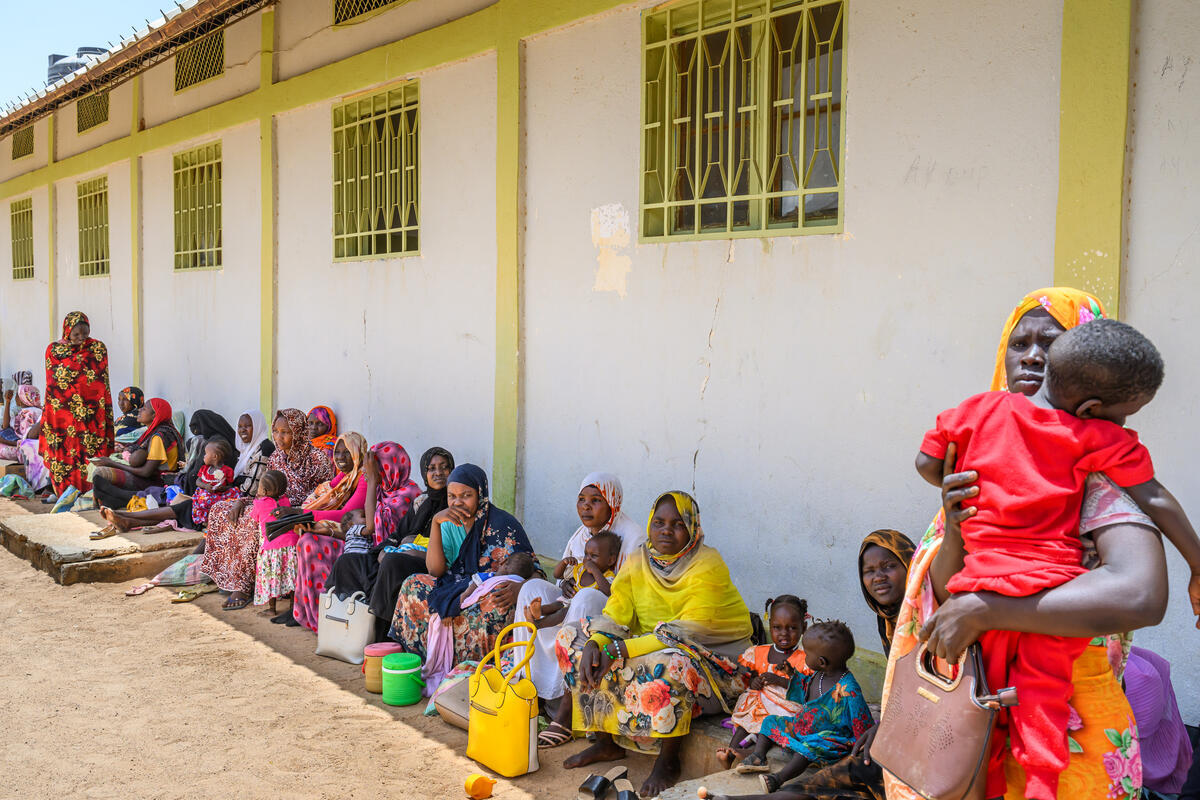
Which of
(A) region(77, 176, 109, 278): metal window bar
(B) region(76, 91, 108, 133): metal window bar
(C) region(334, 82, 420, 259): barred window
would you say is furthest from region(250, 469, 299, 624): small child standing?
(B) region(76, 91, 108, 133): metal window bar

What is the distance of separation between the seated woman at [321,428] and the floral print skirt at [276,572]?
3.59 feet

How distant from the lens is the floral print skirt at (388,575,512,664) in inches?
186

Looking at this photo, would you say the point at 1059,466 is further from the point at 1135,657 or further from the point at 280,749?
the point at 280,749

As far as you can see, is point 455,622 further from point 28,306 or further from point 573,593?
point 28,306

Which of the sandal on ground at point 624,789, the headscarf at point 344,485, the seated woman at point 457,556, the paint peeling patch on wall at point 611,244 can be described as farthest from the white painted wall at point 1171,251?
the headscarf at point 344,485

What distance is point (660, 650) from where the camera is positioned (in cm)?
382

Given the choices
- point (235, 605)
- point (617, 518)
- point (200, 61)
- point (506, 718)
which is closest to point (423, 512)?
point (617, 518)

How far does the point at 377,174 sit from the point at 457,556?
3272mm

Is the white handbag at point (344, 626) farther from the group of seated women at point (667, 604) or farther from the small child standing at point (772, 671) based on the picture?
the small child standing at point (772, 671)

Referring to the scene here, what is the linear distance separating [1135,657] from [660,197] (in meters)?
2.97

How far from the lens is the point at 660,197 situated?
16.2 feet

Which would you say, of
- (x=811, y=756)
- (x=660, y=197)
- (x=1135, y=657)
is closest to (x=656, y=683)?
(x=811, y=756)

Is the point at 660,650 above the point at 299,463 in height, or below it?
below

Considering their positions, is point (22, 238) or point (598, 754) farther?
point (22, 238)
